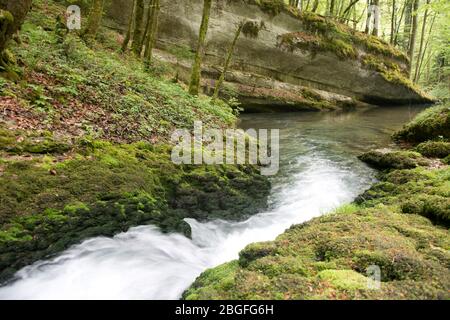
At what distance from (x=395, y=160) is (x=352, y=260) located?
8168 mm

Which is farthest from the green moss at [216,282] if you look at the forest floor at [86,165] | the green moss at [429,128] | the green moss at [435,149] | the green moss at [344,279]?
the green moss at [429,128]

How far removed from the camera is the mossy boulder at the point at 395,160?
10.8 meters

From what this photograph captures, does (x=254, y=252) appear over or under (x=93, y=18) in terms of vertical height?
under

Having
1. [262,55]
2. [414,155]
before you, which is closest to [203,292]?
[414,155]

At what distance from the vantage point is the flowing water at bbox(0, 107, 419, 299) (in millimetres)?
4816

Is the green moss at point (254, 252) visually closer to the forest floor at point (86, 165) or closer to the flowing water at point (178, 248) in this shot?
the flowing water at point (178, 248)

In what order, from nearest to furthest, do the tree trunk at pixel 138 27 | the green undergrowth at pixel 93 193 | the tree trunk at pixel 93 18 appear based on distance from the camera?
the green undergrowth at pixel 93 193 → the tree trunk at pixel 93 18 → the tree trunk at pixel 138 27

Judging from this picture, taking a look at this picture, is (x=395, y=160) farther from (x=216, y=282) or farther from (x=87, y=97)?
(x=87, y=97)

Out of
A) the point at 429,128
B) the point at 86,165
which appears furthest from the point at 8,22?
the point at 429,128

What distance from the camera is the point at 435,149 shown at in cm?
1184

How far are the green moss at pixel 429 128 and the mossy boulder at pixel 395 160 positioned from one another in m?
2.40
